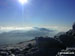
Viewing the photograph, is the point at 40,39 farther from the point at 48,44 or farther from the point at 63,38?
the point at 63,38

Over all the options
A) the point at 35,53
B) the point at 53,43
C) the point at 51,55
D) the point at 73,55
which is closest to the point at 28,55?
the point at 35,53

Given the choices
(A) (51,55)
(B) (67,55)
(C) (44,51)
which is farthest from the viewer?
(C) (44,51)

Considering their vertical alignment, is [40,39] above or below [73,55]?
above

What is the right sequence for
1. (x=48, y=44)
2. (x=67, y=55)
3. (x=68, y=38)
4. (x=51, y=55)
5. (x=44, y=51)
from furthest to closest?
(x=68, y=38) → (x=48, y=44) → (x=44, y=51) → (x=51, y=55) → (x=67, y=55)

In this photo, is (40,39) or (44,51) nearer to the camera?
(44,51)

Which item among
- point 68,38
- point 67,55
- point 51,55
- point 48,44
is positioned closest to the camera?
point 67,55

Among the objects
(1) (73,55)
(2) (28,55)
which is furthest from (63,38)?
(1) (73,55)

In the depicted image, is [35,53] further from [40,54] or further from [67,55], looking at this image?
[67,55]

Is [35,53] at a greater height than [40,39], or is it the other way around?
[40,39]

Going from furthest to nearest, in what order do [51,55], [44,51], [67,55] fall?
1. [44,51]
2. [51,55]
3. [67,55]
